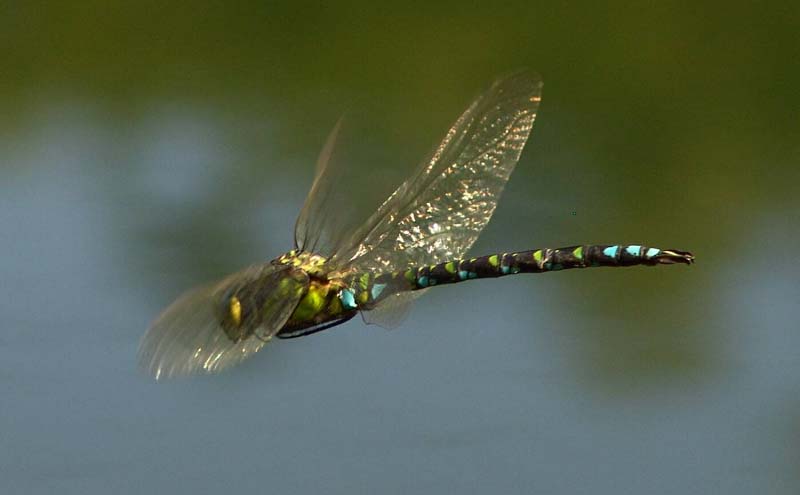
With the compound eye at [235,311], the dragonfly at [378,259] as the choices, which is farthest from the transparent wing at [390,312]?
the compound eye at [235,311]

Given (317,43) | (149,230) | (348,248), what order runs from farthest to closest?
(317,43)
(149,230)
(348,248)

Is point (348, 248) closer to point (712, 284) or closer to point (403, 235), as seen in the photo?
point (403, 235)

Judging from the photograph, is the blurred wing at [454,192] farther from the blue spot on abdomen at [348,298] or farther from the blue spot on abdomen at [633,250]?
the blue spot on abdomen at [633,250]

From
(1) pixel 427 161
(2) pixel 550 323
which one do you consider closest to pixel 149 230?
(2) pixel 550 323

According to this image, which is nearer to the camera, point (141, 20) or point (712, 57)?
point (712, 57)

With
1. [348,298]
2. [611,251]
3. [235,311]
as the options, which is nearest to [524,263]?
[611,251]

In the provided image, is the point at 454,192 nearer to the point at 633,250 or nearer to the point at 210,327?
the point at 633,250
